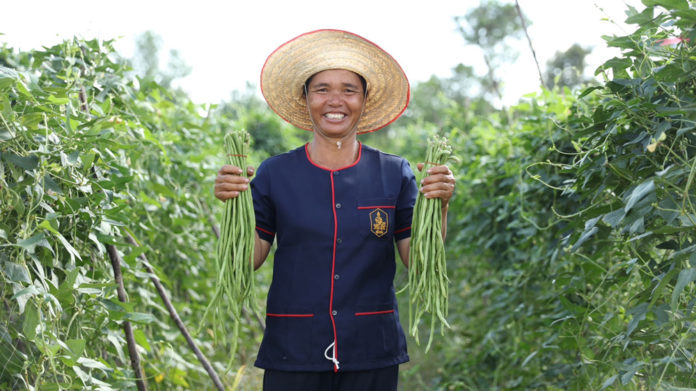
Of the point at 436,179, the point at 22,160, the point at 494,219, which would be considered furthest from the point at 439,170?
the point at 494,219

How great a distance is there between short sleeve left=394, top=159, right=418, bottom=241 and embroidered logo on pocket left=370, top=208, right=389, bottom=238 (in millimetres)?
84

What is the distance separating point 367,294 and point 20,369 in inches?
35.2

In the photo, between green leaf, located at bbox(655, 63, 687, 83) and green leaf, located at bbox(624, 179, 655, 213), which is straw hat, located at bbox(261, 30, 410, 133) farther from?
green leaf, located at bbox(624, 179, 655, 213)

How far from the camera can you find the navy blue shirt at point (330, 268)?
1863 millimetres

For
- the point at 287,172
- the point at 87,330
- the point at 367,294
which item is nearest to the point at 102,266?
the point at 87,330

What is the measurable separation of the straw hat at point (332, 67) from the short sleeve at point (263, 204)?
0.88 ft

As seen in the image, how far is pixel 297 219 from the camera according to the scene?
1908mm

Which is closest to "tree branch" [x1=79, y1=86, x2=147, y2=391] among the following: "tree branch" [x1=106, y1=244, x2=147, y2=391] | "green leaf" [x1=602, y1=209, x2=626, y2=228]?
"tree branch" [x1=106, y1=244, x2=147, y2=391]

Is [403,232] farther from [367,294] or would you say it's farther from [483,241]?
[483,241]

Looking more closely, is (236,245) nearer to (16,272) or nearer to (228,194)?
(228,194)

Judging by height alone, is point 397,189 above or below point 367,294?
above

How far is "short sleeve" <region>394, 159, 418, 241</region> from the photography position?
2014 mm

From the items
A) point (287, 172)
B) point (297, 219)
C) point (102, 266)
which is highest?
point (287, 172)

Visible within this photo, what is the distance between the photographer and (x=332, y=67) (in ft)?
6.43
